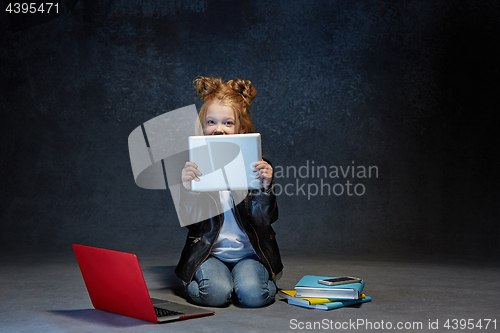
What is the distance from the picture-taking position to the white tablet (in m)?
1.95

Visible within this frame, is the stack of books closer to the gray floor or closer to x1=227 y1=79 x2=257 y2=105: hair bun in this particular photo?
the gray floor

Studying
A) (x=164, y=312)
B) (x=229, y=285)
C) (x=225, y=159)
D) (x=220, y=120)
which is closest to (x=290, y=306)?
(x=229, y=285)

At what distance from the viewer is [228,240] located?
2.18m

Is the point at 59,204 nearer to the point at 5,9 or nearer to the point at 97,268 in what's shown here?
the point at 5,9

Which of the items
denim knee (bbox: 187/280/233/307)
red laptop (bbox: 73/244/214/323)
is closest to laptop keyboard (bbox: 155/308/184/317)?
red laptop (bbox: 73/244/214/323)

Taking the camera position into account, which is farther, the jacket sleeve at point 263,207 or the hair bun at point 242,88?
the hair bun at point 242,88

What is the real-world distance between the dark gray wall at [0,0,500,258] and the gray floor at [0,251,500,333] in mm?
557

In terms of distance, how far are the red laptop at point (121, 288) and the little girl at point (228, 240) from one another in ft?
0.43

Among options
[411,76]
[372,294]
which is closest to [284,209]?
[411,76]

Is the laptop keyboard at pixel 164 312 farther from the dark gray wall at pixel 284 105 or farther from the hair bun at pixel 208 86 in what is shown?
the dark gray wall at pixel 284 105

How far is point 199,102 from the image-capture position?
3.83m

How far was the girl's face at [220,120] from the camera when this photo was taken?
2209 millimetres

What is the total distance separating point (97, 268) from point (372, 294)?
1.17m

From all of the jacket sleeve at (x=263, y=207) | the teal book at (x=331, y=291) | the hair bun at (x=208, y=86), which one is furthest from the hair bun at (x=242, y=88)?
the teal book at (x=331, y=291)
